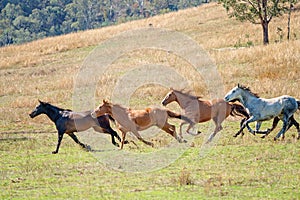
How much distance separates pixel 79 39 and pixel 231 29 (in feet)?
40.6

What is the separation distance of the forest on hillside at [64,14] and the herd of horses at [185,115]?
79915 millimetres

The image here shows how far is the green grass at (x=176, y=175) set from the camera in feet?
37.6

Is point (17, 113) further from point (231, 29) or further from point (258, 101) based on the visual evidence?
point (231, 29)

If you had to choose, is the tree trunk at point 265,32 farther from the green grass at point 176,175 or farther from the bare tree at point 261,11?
the green grass at point 176,175

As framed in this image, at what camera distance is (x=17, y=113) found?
25.6m

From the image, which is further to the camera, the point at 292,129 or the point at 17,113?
the point at 17,113

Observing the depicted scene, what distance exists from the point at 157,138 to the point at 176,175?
5.38 metres

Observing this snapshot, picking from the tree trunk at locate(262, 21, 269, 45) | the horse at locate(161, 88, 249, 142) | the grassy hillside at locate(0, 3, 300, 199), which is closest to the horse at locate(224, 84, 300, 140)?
the grassy hillside at locate(0, 3, 300, 199)

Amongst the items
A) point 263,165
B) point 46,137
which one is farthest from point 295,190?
point 46,137

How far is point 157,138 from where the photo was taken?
18281mm

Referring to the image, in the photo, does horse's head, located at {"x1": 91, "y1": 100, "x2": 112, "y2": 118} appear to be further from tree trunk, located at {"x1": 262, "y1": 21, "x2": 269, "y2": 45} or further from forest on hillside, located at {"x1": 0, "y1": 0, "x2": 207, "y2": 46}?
forest on hillside, located at {"x1": 0, "y1": 0, "x2": 207, "y2": 46}

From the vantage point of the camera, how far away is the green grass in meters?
11.5

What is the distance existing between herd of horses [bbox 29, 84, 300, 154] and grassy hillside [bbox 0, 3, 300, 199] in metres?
0.46

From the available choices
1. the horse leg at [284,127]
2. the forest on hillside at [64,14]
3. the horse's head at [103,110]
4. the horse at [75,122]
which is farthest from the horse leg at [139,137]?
the forest on hillside at [64,14]
